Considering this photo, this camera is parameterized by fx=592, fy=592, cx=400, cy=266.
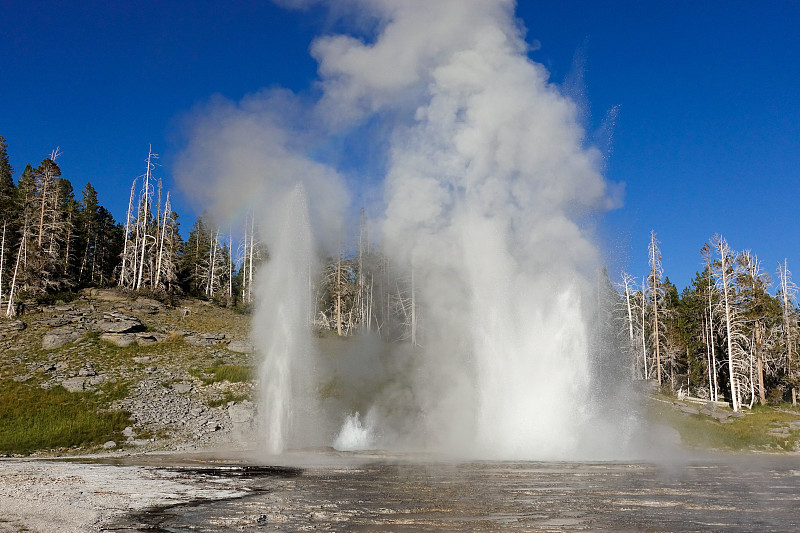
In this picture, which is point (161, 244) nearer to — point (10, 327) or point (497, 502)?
point (10, 327)

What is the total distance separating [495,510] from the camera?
13.6 meters

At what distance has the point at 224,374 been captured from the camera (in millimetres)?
41562

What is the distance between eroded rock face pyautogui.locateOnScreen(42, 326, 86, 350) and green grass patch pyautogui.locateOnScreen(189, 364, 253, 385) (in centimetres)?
1065

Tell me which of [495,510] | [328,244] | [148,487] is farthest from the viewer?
[328,244]

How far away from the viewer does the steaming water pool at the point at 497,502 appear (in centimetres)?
1207

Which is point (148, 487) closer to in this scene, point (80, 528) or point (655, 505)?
point (80, 528)

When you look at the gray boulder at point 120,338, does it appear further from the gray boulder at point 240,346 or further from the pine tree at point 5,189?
the pine tree at point 5,189

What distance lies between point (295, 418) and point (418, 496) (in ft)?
64.0

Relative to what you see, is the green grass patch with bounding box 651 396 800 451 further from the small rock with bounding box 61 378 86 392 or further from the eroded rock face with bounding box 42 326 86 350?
the eroded rock face with bounding box 42 326 86 350

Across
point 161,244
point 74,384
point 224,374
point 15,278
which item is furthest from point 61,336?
point 161,244

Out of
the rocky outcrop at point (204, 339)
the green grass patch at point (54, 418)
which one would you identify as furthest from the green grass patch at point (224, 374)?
the rocky outcrop at point (204, 339)

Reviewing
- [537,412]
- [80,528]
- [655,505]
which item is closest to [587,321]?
[537,412]

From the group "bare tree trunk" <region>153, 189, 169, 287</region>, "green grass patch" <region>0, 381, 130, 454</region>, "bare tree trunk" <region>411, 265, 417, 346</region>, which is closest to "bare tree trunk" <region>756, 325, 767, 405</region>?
"bare tree trunk" <region>411, 265, 417, 346</region>

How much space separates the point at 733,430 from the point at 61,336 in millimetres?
48825
